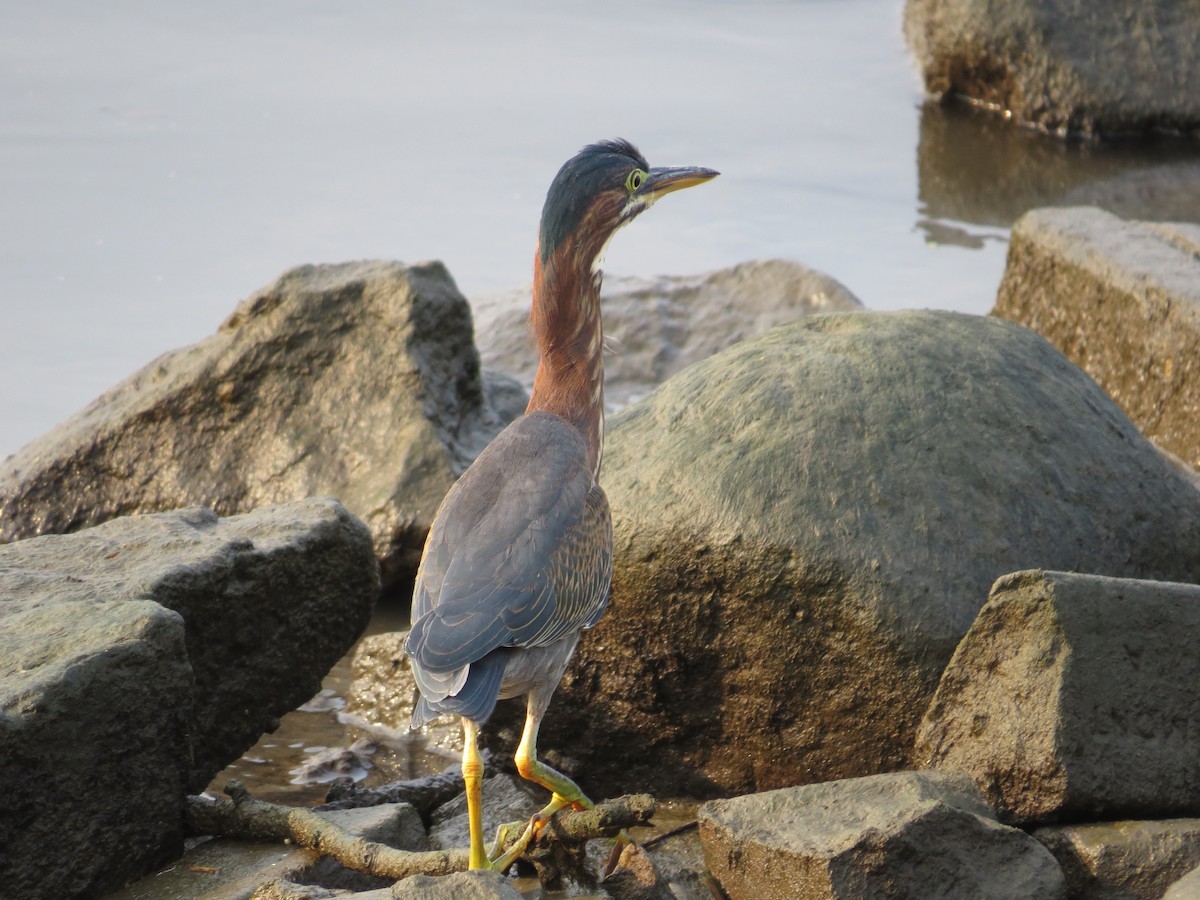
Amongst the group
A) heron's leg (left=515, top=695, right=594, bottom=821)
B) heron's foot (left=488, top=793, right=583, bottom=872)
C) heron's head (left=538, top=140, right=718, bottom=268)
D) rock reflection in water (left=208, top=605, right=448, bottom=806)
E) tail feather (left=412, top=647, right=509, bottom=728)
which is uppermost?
heron's head (left=538, top=140, right=718, bottom=268)

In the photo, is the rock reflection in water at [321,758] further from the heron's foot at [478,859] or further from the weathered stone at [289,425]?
the heron's foot at [478,859]

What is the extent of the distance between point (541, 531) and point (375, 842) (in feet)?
2.98

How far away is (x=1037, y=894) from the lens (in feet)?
11.9

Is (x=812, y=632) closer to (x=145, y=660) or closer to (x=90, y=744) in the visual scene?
(x=145, y=660)

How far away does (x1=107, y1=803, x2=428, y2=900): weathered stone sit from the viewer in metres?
3.79

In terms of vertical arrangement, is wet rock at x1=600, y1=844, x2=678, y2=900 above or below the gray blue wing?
below

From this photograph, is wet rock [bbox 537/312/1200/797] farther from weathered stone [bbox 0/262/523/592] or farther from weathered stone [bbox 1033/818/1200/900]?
weathered stone [bbox 0/262/523/592]

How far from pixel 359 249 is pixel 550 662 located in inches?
275

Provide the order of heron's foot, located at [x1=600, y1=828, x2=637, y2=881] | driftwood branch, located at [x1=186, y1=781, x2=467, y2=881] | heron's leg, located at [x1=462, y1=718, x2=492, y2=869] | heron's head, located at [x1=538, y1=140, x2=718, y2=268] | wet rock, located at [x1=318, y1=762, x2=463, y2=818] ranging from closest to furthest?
1. driftwood branch, located at [x1=186, y1=781, x2=467, y2=881]
2. heron's leg, located at [x1=462, y1=718, x2=492, y2=869]
3. heron's foot, located at [x1=600, y1=828, x2=637, y2=881]
4. wet rock, located at [x1=318, y1=762, x2=463, y2=818]
5. heron's head, located at [x1=538, y1=140, x2=718, y2=268]

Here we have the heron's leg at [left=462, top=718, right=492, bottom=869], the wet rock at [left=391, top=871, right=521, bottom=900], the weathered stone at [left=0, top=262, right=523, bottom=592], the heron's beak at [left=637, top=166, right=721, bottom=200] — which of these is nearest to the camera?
the wet rock at [left=391, top=871, right=521, bottom=900]

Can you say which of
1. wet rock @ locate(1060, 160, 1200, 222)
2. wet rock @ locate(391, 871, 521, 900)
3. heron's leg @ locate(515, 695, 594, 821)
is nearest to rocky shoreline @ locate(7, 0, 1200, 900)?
wet rock @ locate(391, 871, 521, 900)

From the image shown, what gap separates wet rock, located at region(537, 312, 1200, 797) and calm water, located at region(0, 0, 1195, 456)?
4793 mm

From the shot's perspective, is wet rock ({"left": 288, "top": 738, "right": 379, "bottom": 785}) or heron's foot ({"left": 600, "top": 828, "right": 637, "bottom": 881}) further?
wet rock ({"left": 288, "top": 738, "right": 379, "bottom": 785})

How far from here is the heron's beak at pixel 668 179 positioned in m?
4.81
